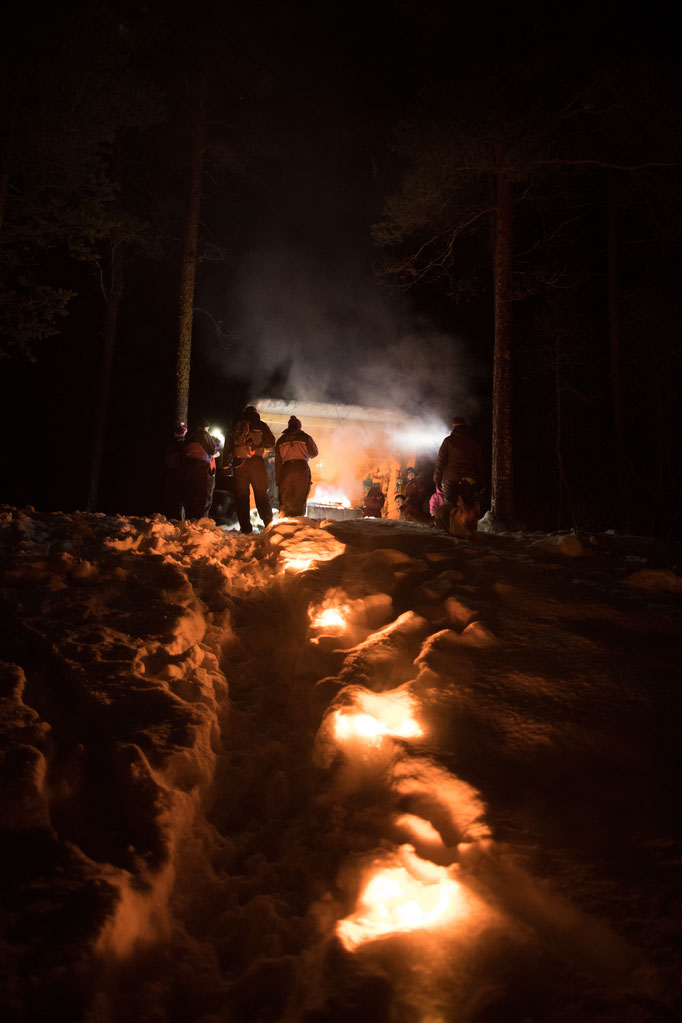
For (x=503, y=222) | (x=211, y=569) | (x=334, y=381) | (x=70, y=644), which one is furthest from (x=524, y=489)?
(x=70, y=644)

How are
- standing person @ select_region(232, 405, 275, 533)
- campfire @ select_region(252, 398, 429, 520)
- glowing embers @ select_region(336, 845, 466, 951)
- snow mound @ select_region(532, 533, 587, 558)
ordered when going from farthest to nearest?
campfire @ select_region(252, 398, 429, 520), standing person @ select_region(232, 405, 275, 533), snow mound @ select_region(532, 533, 587, 558), glowing embers @ select_region(336, 845, 466, 951)

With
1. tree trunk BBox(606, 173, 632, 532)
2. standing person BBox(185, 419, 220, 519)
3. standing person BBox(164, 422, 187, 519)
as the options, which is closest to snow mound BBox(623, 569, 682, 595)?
standing person BBox(185, 419, 220, 519)

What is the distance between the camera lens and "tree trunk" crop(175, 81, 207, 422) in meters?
12.7

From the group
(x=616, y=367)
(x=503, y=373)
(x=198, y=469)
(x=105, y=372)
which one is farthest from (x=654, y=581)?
(x=105, y=372)

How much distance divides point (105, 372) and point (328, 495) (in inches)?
283

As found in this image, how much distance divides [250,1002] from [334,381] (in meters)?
15.7

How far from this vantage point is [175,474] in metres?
10.2

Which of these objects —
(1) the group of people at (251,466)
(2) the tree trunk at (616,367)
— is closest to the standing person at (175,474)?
(1) the group of people at (251,466)

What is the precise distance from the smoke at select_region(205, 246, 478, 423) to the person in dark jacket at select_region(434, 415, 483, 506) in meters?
8.01

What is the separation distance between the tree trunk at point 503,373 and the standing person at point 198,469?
4721 mm

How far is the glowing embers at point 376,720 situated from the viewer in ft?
9.91

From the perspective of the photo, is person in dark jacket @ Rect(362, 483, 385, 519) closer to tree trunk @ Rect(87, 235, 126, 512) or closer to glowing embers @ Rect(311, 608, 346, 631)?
tree trunk @ Rect(87, 235, 126, 512)

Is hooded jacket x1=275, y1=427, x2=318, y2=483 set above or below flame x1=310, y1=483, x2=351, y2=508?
above

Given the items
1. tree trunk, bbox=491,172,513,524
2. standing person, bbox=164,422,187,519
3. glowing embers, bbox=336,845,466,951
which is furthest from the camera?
tree trunk, bbox=491,172,513,524
